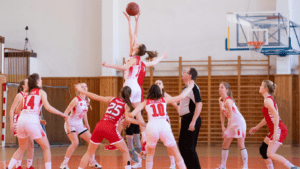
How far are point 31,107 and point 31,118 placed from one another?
162mm

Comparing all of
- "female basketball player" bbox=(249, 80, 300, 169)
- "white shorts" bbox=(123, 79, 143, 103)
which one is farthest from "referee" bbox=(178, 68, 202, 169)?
"female basketball player" bbox=(249, 80, 300, 169)

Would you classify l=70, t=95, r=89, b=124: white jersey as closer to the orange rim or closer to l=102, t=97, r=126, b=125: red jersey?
l=102, t=97, r=126, b=125: red jersey

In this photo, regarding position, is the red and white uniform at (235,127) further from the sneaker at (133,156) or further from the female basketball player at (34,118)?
the female basketball player at (34,118)

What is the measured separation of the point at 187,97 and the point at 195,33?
7.54 m

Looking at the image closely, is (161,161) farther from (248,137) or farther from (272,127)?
(248,137)

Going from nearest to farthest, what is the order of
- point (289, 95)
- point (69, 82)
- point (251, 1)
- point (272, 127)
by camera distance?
1. point (272, 127)
2. point (289, 95)
3. point (251, 1)
4. point (69, 82)

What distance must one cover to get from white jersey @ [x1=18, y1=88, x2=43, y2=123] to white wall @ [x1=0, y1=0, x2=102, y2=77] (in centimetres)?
765

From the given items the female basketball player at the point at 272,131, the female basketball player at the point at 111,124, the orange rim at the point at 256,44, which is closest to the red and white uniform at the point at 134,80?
the female basketball player at the point at 111,124

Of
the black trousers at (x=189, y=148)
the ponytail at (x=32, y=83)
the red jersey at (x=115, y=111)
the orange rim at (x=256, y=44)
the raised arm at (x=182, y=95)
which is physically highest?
the orange rim at (x=256, y=44)

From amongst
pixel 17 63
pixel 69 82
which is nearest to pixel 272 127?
pixel 69 82

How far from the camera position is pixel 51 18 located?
13383mm

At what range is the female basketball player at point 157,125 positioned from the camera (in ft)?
16.0

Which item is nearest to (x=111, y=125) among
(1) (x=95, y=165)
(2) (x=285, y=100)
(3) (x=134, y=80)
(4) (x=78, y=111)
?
(3) (x=134, y=80)

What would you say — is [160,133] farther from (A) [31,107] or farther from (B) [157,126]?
(A) [31,107]
